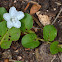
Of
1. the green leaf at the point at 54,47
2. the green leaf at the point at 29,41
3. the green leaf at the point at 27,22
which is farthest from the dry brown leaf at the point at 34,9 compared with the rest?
the green leaf at the point at 54,47

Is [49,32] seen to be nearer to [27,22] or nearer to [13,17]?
[27,22]

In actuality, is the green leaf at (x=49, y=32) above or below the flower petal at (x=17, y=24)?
below

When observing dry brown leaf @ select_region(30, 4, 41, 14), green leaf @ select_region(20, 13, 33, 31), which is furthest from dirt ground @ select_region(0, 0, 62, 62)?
green leaf @ select_region(20, 13, 33, 31)

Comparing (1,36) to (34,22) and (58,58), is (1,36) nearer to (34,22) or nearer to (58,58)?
(34,22)

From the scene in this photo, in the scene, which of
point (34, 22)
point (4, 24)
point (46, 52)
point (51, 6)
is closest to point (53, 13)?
point (51, 6)

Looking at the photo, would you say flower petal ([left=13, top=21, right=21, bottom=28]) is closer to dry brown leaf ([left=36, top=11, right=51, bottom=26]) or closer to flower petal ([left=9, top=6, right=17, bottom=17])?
flower petal ([left=9, top=6, right=17, bottom=17])

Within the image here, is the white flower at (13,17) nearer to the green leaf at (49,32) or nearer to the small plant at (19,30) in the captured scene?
the small plant at (19,30)
